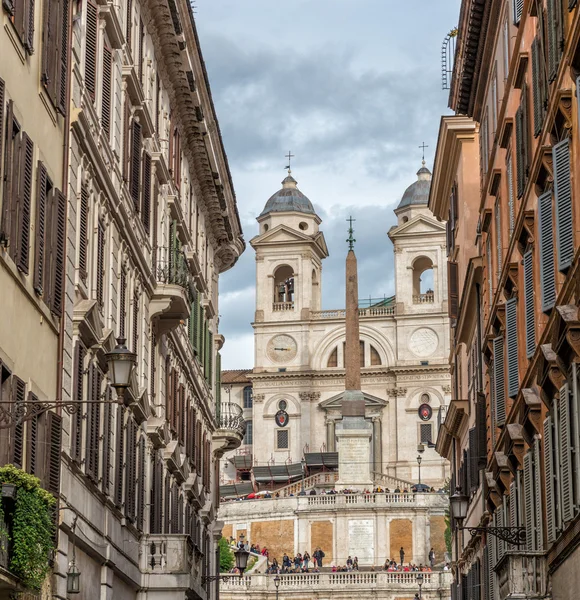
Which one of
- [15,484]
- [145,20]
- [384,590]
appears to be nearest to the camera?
[15,484]

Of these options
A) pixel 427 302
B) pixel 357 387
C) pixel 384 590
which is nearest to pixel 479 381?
pixel 384 590

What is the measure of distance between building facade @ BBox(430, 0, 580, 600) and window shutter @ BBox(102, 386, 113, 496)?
7433 millimetres

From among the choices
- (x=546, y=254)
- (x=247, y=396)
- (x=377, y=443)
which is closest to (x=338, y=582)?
(x=377, y=443)

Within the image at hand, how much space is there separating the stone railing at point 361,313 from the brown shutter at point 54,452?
110912 mm

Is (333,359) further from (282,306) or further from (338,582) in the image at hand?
(338,582)

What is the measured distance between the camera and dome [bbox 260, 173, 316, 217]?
138m

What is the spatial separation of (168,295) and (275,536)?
68.9 metres

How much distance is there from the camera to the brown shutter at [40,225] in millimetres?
21359

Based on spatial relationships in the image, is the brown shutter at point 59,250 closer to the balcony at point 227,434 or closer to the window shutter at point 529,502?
the window shutter at point 529,502

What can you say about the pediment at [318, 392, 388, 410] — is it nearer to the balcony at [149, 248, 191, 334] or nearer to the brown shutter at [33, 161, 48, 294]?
the balcony at [149, 248, 191, 334]

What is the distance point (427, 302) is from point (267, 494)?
32831mm

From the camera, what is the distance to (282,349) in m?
134

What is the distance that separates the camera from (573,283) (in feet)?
65.5

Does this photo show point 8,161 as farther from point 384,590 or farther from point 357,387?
point 357,387
